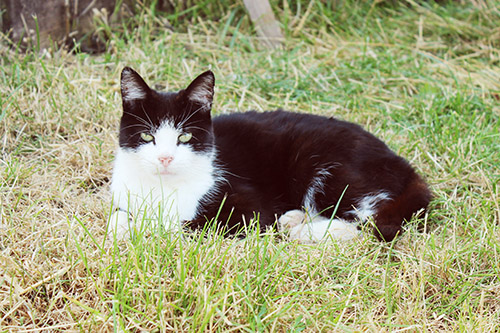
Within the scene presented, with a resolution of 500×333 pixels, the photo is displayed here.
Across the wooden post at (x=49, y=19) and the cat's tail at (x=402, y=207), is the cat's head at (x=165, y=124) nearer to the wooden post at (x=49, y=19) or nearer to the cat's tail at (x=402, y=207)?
the cat's tail at (x=402, y=207)

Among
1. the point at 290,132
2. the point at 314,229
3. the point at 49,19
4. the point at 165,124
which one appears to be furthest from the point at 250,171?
the point at 49,19

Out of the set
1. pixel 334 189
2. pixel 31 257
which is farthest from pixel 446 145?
pixel 31 257

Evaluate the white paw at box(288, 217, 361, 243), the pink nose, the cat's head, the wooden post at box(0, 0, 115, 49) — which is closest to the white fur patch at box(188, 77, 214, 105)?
→ the cat's head

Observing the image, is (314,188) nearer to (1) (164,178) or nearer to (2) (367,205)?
(2) (367,205)

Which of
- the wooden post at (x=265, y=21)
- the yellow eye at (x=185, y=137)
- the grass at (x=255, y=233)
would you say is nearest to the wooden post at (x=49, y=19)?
the grass at (x=255, y=233)

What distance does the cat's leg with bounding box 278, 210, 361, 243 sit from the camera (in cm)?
267

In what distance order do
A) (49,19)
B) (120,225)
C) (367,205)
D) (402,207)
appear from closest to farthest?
(120,225) < (402,207) < (367,205) < (49,19)

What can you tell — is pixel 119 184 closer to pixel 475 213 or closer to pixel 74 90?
pixel 74 90

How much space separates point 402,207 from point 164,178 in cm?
114

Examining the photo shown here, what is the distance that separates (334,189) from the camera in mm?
2904

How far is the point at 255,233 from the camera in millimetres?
2424

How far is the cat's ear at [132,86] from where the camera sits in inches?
101

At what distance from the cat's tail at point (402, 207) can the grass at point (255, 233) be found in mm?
71

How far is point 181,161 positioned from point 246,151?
548mm
